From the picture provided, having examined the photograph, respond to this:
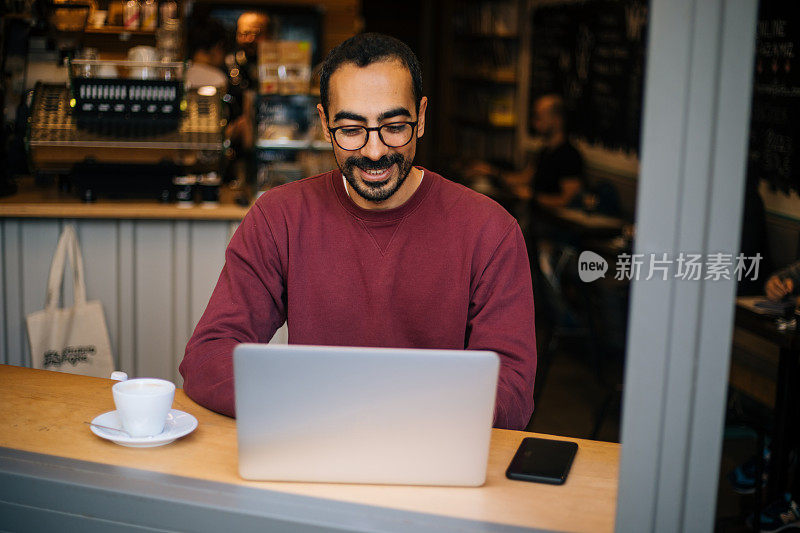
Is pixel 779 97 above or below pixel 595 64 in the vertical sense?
below

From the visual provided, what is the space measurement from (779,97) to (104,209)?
293 centimetres

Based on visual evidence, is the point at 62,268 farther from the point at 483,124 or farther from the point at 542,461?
the point at 483,124

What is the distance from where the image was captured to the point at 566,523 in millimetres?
1223

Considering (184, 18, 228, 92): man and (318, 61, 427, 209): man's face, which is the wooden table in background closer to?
(318, 61, 427, 209): man's face

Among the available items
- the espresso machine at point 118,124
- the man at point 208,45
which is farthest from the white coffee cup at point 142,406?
the man at point 208,45

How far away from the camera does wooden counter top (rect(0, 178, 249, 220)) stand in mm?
3574

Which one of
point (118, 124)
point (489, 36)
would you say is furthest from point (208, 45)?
point (118, 124)

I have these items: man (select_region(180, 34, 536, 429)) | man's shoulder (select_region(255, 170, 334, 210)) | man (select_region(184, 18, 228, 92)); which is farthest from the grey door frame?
man (select_region(184, 18, 228, 92))

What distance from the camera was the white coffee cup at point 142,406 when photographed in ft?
4.66

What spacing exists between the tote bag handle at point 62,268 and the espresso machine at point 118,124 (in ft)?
0.66

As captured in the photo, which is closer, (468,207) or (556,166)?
(468,207)

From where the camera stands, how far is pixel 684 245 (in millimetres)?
995

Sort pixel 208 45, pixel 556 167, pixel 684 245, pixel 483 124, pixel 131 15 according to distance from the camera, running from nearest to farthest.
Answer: pixel 684 245 < pixel 131 15 < pixel 556 167 < pixel 208 45 < pixel 483 124

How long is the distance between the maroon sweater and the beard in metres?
0.12
